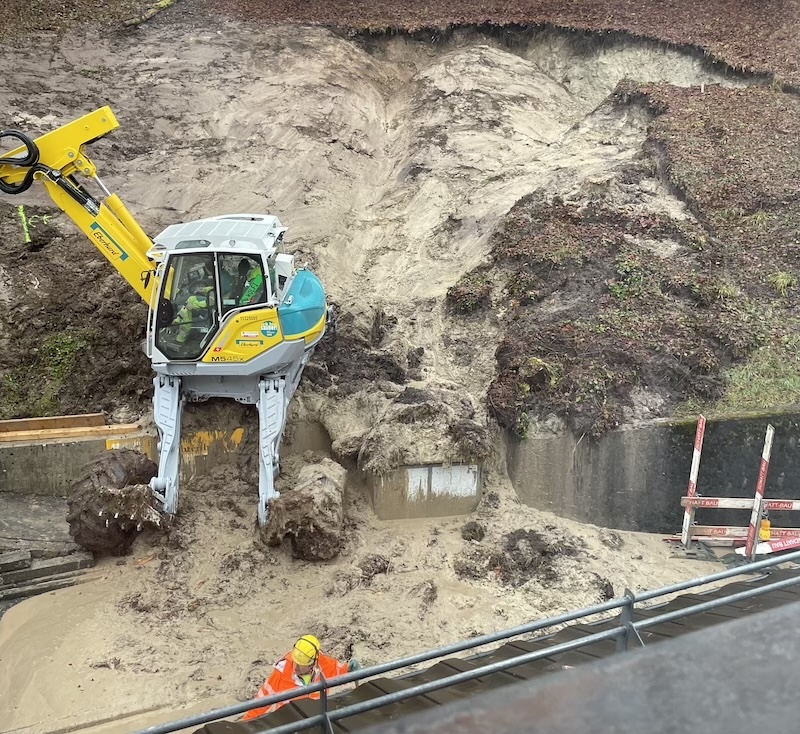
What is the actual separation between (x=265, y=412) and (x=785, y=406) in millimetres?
6390

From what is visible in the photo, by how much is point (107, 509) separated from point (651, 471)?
21.5ft

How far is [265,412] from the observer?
27.5 feet

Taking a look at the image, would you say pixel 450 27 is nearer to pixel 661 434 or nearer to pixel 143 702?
pixel 661 434

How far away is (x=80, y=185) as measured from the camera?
26.8ft

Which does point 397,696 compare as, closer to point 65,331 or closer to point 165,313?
point 165,313

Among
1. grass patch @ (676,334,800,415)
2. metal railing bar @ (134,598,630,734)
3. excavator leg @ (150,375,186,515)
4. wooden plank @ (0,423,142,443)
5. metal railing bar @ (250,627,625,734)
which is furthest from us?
wooden plank @ (0,423,142,443)

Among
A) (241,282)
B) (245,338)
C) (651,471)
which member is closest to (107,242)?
(241,282)

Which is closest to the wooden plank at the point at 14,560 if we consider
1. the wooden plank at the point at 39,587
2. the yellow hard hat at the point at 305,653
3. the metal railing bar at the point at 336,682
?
the wooden plank at the point at 39,587

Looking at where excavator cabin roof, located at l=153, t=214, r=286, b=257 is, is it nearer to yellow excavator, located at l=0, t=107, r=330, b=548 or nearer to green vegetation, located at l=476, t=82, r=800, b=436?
yellow excavator, located at l=0, t=107, r=330, b=548

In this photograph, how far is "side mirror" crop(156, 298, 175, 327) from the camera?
26.6 ft

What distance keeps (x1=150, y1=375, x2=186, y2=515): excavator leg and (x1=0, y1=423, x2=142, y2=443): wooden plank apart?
123 cm

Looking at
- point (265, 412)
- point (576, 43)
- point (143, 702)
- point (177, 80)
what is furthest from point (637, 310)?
point (177, 80)

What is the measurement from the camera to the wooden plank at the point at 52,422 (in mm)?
9227

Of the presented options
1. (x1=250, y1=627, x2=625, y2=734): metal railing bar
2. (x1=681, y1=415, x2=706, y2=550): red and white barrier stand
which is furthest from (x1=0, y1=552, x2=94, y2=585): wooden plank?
(x1=681, y1=415, x2=706, y2=550): red and white barrier stand
